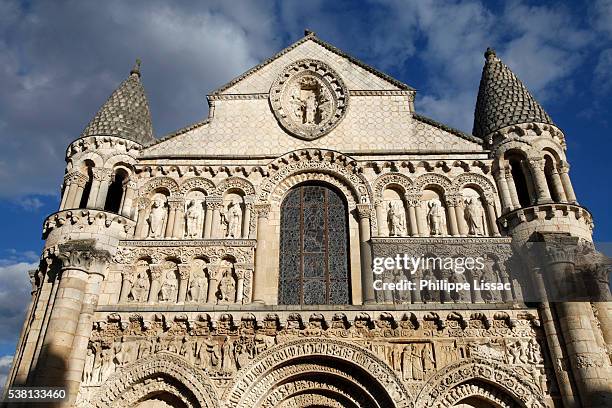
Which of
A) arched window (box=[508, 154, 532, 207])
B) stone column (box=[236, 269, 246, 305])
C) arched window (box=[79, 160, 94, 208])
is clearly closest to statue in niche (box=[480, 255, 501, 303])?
arched window (box=[508, 154, 532, 207])

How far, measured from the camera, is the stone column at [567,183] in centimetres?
1378

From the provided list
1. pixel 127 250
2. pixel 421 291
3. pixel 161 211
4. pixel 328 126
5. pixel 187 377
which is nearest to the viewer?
pixel 187 377

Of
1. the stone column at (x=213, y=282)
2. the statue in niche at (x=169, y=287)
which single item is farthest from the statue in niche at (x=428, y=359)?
the statue in niche at (x=169, y=287)

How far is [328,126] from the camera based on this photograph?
15.8 metres

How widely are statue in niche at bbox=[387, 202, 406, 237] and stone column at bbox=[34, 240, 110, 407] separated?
7.46 meters

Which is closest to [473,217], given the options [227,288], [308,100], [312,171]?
[312,171]

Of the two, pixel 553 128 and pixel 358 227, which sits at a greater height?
pixel 553 128

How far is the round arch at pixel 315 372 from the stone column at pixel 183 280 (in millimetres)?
2577

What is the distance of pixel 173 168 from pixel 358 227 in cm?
568

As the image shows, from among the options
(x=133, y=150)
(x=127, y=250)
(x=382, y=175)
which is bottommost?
(x=127, y=250)

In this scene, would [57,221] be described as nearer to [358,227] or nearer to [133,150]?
[133,150]

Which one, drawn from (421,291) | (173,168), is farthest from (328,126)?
(421,291)

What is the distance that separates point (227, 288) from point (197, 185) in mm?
3437

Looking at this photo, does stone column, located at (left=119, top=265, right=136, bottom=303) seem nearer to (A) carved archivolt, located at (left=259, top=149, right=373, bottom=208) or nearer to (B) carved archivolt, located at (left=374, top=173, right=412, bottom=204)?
(A) carved archivolt, located at (left=259, top=149, right=373, bottom=208)
